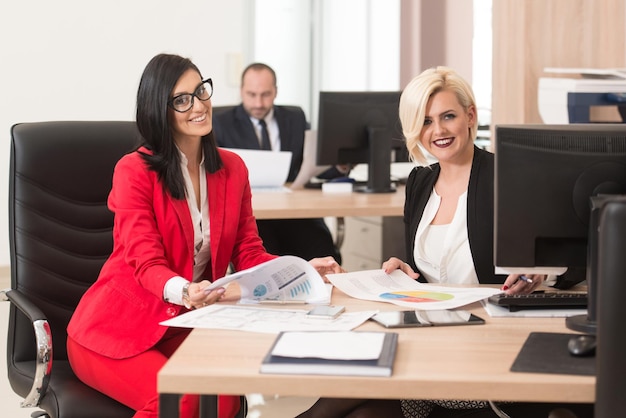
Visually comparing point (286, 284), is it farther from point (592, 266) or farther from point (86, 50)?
point (86, 50)

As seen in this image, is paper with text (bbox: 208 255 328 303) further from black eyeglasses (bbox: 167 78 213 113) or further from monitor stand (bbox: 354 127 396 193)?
monitor stand (bbox: 354 127 396 193)

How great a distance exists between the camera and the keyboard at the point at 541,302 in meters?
1.82

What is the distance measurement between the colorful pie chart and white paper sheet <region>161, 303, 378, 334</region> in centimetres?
13

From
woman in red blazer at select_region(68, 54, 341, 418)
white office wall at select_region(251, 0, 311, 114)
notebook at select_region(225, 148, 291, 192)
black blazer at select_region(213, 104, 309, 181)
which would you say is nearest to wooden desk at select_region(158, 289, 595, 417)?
woman in red blazer at select_region(68, 54, 341, 418)

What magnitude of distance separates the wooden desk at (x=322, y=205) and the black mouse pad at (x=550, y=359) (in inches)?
69.0

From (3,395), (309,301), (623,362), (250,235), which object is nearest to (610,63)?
(250,235)

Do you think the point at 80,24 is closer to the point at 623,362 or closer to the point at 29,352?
the point at 29,352

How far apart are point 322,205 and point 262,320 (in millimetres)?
1653

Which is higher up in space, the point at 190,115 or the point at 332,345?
the point at 190,115

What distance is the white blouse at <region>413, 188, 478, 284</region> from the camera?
2.24 metres

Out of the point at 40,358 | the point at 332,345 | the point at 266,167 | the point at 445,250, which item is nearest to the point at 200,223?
the point at 40,358

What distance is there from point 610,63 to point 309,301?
2.06 meters

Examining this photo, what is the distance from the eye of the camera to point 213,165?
2.24m

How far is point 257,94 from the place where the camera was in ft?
14.2
